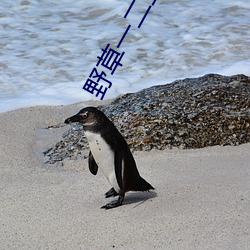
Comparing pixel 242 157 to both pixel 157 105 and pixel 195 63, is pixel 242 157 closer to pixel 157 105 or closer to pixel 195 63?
pixel 157 105

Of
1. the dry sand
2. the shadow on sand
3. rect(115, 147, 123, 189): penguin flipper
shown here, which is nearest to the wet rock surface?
the dry sand

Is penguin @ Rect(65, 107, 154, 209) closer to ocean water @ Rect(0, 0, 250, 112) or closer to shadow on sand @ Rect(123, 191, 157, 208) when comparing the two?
shadow on sand @ Rect(123, 191, 157, 208)

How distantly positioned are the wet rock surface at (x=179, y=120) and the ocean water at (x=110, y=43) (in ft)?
4.77

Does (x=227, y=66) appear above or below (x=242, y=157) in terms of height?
below

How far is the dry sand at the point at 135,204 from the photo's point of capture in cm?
348

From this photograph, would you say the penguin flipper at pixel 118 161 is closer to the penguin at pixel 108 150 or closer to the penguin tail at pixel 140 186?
the penguin at pixel 108 150

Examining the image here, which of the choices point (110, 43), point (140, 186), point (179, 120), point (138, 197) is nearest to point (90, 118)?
point (140, 186)

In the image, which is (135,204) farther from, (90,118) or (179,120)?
(179,120)

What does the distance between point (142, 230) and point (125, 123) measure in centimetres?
172

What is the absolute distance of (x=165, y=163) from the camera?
4.71m

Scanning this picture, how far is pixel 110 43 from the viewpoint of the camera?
9219 mm

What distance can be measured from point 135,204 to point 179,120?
1.34 m

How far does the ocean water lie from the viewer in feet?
24.5

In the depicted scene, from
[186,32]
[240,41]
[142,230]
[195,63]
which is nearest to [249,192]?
[142,230]
